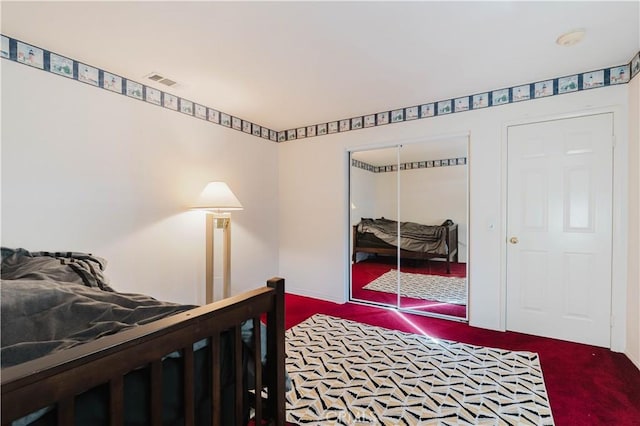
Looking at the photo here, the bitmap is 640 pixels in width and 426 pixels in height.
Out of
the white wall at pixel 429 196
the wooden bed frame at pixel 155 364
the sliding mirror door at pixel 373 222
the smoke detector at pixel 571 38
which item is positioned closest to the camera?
the wooden bed frame at pixel 155 364

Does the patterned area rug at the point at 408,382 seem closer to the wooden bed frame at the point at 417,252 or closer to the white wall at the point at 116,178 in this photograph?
the wooden bed frame at the point at 417,252

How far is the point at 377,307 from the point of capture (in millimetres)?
3621

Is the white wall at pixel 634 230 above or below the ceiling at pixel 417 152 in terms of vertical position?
below

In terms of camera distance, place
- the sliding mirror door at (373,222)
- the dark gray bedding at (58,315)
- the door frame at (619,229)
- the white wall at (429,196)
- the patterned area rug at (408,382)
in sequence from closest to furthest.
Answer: the dark gray bedding at (58,315), the patterned area rug at (408,382), the door frame at (619,229), the white wall at (429,196), the sliding mirror door at (373,222)

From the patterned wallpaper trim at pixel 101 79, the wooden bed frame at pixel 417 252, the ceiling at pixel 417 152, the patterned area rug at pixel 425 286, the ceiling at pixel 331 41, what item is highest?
the ceiling at pixel 331 41

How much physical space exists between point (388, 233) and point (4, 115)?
351cm

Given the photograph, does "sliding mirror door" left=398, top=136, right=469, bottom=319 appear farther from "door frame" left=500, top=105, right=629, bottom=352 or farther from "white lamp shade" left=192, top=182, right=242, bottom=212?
"white lamp shade" left=192, top=182, right=242, bottom=212

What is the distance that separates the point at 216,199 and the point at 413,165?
87.8 inches

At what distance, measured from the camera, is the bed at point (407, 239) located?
3327 millimetres

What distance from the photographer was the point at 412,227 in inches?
139

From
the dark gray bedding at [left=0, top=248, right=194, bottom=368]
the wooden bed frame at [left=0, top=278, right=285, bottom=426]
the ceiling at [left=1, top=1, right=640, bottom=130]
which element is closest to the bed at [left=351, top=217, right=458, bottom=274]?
the ceiling at [left=1, top=1, right=640, bottom=130]

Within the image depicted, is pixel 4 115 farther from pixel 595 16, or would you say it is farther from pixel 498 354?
pixel 498 354

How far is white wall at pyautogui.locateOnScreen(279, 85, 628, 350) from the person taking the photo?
246 centimetres

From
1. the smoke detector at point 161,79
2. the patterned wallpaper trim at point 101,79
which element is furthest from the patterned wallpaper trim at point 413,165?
the smoke detector at point 161,79
